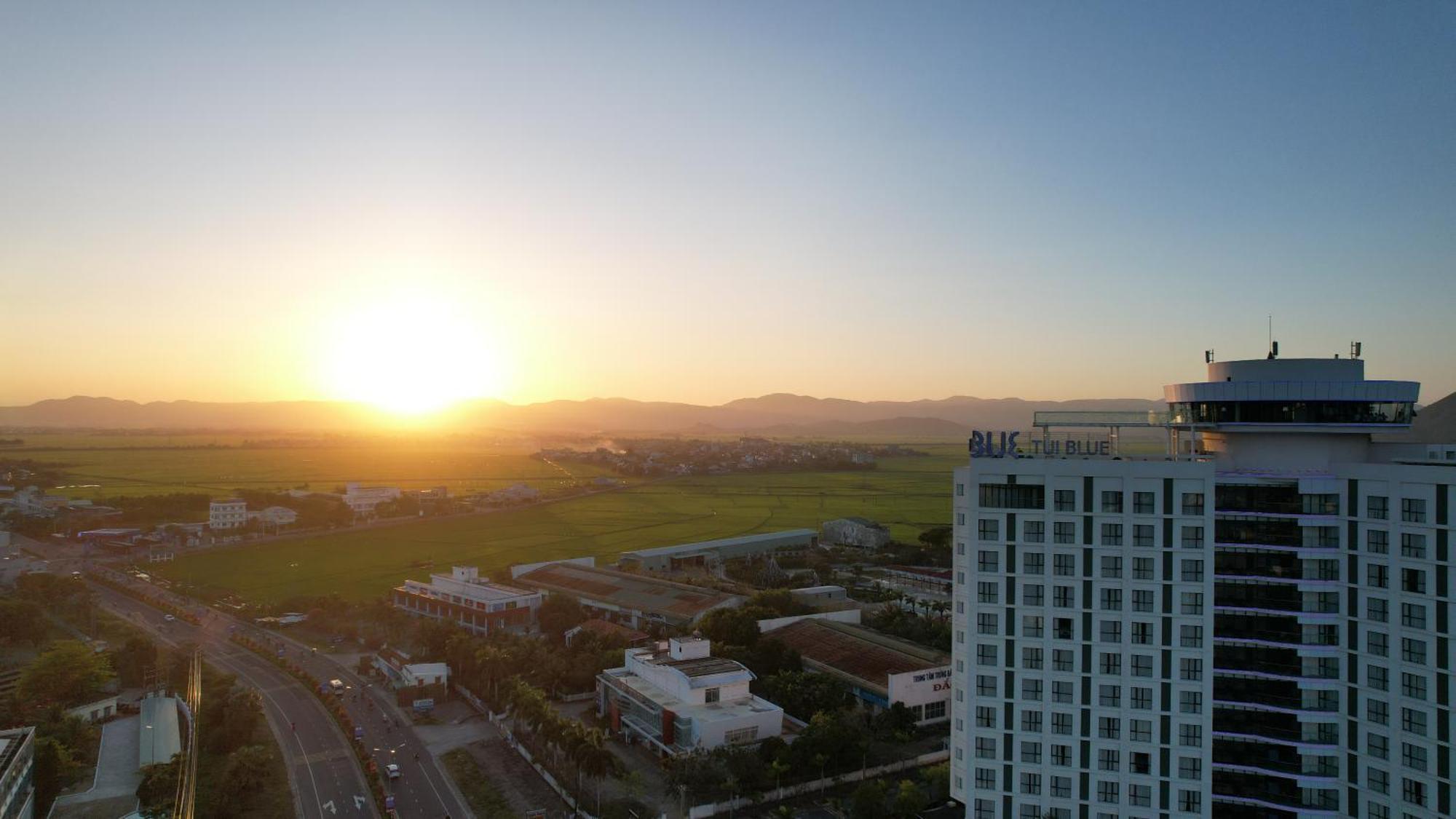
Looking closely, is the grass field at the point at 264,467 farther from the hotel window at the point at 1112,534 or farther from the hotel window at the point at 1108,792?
the hotel window at the point at 1112,534

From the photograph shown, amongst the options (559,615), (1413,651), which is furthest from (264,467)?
(1413,651)

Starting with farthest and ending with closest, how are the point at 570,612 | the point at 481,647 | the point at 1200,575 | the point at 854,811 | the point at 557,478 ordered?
the point at 557,478 → the point at 570,612 → the point at 481,647 → the point at 854,811 → the point at 1200,575

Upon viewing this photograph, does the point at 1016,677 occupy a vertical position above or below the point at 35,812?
above

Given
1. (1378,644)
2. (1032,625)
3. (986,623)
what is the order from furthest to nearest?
(986,623)
(1032,625)
(1378,644)

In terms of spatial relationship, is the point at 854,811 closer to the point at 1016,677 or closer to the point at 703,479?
the point at 1016,677

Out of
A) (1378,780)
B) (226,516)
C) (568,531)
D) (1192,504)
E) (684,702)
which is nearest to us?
(1378,780)

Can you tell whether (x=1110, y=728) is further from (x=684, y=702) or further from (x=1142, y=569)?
(x=684, y=702)

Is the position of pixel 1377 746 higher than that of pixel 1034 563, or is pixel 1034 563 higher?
pixel 1034 563

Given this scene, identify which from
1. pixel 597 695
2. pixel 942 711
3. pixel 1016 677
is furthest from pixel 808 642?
pixel 1016 677
